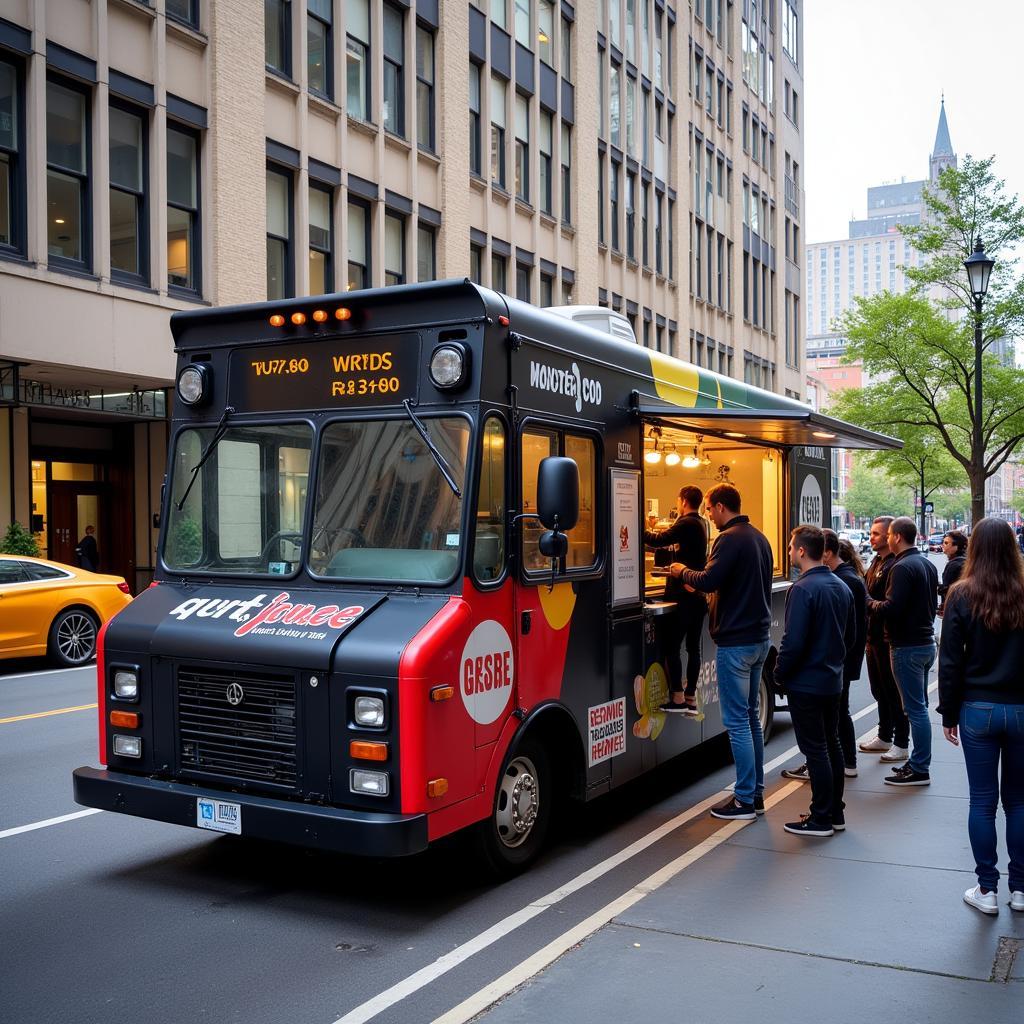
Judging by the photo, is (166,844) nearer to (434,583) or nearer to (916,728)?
(434,583)

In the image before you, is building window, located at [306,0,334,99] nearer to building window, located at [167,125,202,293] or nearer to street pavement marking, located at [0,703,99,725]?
building window, located at [167,125,202,293]

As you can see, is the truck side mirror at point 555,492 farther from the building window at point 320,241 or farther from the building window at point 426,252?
the building window at point 426,252

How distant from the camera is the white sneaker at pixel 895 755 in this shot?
902 cm

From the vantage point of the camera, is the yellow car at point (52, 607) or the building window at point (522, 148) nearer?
the yellow car at point (52, 607)

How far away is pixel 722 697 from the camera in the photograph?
23.8 ft

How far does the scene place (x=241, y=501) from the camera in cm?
605

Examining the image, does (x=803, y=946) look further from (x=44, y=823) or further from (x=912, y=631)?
(x=44, y=823)

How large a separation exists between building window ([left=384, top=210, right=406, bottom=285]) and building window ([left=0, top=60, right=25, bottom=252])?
820cm

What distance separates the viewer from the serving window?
844cm

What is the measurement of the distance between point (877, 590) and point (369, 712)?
5247mm

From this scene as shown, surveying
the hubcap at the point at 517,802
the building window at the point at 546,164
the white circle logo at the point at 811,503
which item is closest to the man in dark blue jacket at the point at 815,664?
the hubcap at the point at 517,802

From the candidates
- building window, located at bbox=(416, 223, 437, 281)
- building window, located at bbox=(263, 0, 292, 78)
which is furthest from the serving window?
building window, located at bbox=(416, 223, 437, 281)

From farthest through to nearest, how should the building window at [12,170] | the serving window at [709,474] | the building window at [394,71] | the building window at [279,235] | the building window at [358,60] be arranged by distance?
the building window at [394,71] < the building window at [358,60] < the building window at [279,235] < the building window at [12,170] < the serving window at [709,474]

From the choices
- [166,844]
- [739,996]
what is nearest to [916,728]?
[739,996]
